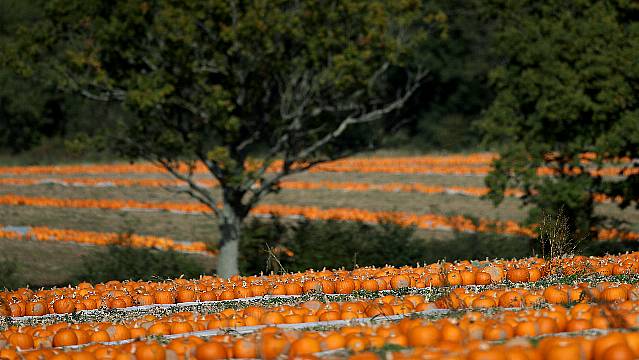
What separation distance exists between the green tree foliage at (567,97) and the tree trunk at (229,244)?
601 cm

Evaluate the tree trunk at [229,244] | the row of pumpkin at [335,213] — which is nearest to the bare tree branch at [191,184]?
the tree trunk at [229,244]

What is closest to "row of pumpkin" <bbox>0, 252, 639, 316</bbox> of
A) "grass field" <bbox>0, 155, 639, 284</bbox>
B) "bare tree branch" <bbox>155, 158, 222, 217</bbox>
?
"bare tree branch" <bbox>155, 158, 222, 217</bbox>

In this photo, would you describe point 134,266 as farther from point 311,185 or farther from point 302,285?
point 311,185

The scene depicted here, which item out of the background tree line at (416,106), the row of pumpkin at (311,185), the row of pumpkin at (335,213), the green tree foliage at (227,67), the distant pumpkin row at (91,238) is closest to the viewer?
the green tree foliage at (227,67)

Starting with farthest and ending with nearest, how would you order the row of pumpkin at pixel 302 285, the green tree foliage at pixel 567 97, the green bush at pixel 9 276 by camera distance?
the green tree foliage at pixel 567 97, the green bush at pixel 9 276, the row of pumpkin at pixel 302 285

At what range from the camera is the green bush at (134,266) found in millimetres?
22280

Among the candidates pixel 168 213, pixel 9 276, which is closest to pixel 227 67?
pixel 9 276

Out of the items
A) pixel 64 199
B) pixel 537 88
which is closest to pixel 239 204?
pixel 537 88

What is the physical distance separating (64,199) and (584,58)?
21.6m

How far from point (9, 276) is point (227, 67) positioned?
593 cm

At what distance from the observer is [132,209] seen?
3628cm

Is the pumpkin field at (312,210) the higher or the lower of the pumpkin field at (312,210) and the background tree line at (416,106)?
the lower

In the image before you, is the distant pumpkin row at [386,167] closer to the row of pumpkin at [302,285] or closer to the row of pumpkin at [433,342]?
the row of pumpkin at [302,285]

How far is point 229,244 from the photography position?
22.0m
